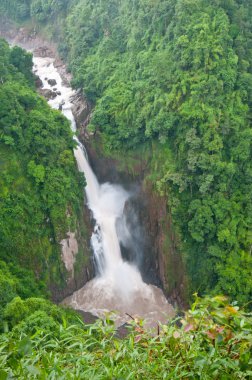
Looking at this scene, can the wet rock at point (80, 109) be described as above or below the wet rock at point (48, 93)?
below

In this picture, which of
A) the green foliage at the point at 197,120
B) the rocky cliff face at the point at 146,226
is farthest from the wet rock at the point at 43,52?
the rocky cliff face at the point at 146,226

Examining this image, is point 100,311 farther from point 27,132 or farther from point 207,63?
point 207,63

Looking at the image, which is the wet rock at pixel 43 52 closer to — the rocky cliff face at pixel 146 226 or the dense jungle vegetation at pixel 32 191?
the rocky cliff face at pixel 146 226

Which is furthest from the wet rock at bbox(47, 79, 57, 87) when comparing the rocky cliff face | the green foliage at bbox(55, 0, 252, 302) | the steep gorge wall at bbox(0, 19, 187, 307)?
the rocky cliff face

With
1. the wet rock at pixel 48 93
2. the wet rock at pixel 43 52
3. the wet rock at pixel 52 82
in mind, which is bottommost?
the wet rock at pixel 48 93

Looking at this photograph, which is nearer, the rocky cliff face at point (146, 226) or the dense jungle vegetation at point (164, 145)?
the dense jungle vegetation at point (164, 145)

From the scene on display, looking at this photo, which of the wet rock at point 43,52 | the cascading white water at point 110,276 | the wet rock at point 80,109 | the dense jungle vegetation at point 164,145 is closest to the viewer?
the dense jungle vegetation at point 164,145

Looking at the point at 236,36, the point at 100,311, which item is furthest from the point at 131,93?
the point at 100,311

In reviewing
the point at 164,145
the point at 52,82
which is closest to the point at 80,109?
the point at 52,82
